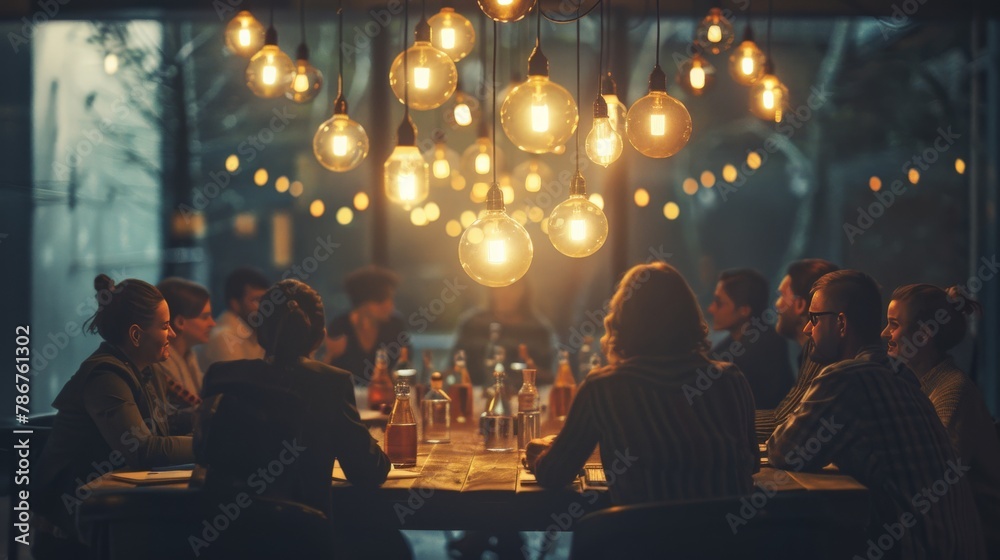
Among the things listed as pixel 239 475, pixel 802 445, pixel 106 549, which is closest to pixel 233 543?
pixel 239 475

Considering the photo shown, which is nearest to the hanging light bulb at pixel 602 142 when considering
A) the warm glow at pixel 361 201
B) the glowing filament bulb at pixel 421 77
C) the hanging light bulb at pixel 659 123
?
the hanging light bulb at pixel 659 123

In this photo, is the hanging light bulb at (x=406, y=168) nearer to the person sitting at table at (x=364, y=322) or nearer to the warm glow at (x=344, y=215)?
the person sitting at table at (x=364, y=322)

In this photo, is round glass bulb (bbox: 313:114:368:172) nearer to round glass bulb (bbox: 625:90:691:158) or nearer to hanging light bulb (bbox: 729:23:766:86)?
round glass bulb (bbox: 625:90:691:158)

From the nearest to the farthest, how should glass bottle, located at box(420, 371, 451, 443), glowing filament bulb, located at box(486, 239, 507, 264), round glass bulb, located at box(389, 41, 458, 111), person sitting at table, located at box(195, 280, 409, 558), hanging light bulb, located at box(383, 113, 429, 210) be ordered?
person sitting at table, located at box(195, 280, 409, 558)
glowing filament bulb, located at box(486, 239, 507, 264)
round glass bulb, located at box(389, 41, 458, 111)
hanging light bulb, located at box(383, 113, 429, 210)
glass bottle, located at box(420, 371, 451, 443)

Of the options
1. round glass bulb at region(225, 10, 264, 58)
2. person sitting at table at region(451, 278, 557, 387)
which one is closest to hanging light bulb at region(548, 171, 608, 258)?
round glass bulb at region(225, 10, 264, 58)

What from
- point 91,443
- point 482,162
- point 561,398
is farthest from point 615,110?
point 91,443

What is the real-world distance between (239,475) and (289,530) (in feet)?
1.89

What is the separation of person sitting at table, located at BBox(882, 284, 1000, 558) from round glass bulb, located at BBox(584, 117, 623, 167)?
3.35ft

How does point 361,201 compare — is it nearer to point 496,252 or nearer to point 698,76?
point 698,76

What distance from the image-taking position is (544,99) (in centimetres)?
258

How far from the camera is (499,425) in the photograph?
323cm

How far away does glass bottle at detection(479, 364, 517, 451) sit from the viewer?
3229 millimetres

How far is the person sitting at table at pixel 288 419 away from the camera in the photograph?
2.44 metres

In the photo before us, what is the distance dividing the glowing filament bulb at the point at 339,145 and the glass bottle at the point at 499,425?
2.94ft
